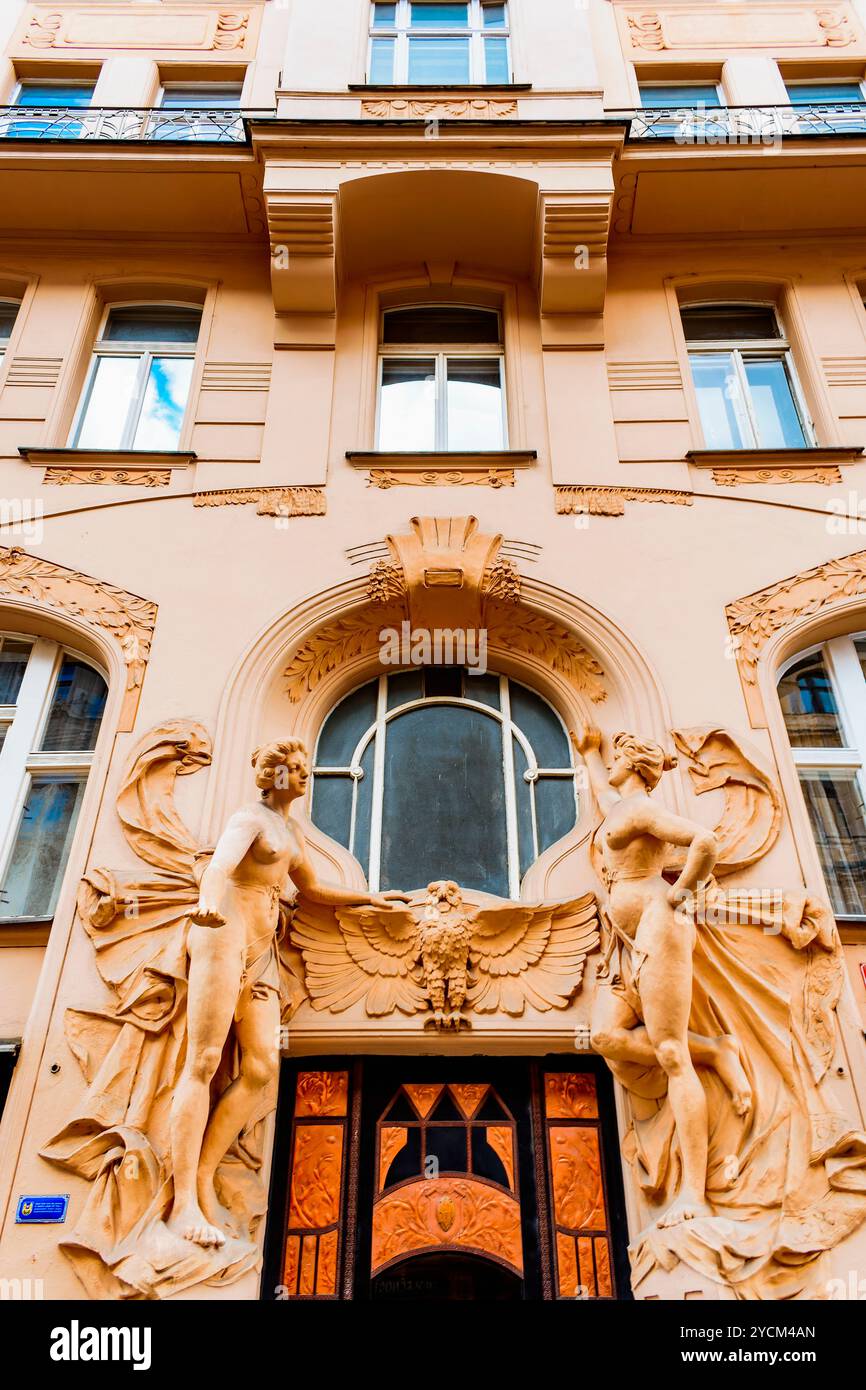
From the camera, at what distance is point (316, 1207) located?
5.52 meters

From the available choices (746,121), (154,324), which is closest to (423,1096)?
(154,324)

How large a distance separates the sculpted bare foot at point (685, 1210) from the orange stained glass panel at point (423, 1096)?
1400mm

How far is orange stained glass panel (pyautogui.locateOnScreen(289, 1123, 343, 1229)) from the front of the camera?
5492 mm

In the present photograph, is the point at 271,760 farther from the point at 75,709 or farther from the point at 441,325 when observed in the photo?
the point at 441,325

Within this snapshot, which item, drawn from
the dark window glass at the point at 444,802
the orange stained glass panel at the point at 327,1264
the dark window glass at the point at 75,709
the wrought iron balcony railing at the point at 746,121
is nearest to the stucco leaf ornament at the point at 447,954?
the dark window glass at the point at 444,802

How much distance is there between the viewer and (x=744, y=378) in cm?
931

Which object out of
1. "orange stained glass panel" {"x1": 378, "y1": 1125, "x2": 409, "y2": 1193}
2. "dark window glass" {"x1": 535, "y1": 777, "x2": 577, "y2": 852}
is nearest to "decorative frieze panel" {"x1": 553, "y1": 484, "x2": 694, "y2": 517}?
"dark window glass" {"x1": 535, "y1": 777, "x2": 577, "y2": 852}

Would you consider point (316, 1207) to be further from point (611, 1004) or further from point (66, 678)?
point (66, 678)

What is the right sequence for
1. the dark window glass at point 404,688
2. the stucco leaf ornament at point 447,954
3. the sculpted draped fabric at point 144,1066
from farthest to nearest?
the dark window glass at point 404,688
the stucco leaf ornament at point 447,954
the sculpted draped fabric at point 144,1066

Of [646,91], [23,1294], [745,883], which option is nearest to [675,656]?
[745,883]

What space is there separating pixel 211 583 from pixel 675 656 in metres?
3.36

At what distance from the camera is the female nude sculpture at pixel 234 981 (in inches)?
196

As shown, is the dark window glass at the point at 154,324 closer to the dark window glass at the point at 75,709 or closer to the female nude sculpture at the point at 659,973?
the dark window glass at the point at 75,709

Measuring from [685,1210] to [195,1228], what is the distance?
7.68 feet
